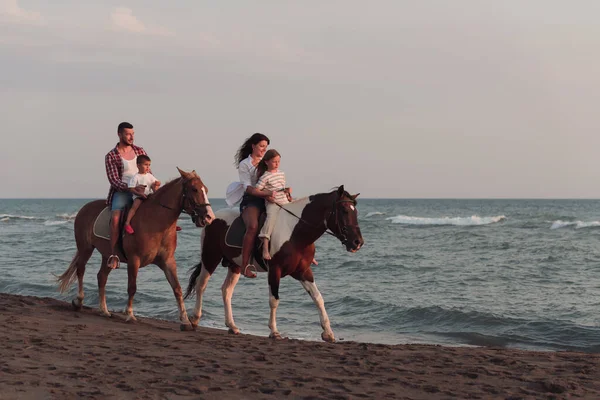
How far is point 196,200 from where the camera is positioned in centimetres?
845

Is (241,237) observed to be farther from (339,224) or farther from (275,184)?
(339,224)

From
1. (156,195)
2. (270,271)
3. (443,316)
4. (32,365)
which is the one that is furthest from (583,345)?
(32,365)

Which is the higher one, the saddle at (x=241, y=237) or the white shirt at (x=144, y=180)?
the white shirt at (x=144, y=180)

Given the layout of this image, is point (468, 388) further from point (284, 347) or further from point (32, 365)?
point (32, 365)

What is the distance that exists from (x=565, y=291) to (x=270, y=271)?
9365 millimetres

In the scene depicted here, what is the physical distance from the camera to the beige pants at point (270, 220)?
8.45 m

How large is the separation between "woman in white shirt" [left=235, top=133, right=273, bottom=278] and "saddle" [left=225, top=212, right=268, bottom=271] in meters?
0.08

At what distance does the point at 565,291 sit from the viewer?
15.4 meters

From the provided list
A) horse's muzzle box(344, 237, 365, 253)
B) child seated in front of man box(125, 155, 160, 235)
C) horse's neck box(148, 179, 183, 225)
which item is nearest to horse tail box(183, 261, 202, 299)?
horse's neck box(148, 179, 183, 225)

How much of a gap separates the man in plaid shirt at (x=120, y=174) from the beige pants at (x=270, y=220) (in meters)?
1.88

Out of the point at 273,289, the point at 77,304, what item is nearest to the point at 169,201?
the point at 273,289

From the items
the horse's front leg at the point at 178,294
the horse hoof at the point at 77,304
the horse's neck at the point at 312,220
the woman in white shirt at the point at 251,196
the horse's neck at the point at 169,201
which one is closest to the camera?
the horse's neck at the point at 312,220

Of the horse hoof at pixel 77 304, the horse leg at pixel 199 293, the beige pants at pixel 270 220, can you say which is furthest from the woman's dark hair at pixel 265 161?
the horse hoof at pixel 77 304

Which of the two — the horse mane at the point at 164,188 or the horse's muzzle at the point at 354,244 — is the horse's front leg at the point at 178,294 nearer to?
the horse mane at the point at 164,188
